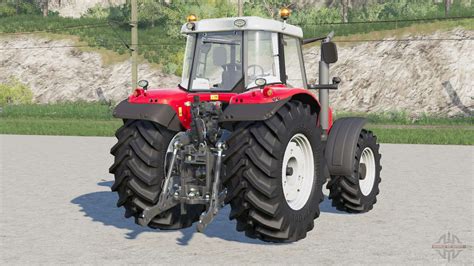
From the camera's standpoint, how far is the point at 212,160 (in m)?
7.71

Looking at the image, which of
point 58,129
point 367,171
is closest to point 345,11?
point 58,129

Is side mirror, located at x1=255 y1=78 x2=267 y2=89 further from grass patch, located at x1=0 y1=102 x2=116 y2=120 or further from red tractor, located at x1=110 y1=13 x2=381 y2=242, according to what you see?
grass patch, located at x1=0 y1=102 x2=116 y2=120

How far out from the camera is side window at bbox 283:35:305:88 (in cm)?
874

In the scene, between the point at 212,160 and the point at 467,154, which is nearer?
the point at 212,160

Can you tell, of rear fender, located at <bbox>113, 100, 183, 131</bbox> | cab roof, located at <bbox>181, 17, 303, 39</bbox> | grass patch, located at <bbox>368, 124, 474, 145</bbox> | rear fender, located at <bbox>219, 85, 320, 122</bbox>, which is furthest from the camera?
grass patch, located at <bbox>368, 124, 474, 145</bbox>

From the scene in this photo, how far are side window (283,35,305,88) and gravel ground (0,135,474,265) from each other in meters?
1.84

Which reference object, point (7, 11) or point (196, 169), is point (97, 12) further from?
point (196, 169)

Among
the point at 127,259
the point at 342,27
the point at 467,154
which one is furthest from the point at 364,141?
the point at 342,27

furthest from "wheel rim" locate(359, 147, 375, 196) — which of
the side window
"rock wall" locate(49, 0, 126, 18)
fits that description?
"rock wall" locate(49, 0, 126, 18)

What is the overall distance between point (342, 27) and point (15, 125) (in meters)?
30.3

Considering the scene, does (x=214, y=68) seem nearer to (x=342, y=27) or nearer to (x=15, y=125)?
(x=15, y=125)

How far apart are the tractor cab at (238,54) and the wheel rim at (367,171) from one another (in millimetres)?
1926

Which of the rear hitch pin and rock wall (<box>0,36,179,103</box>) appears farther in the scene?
rock wall (<box>0,36,179,103</box>)

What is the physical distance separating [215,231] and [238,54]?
2.15 metres
